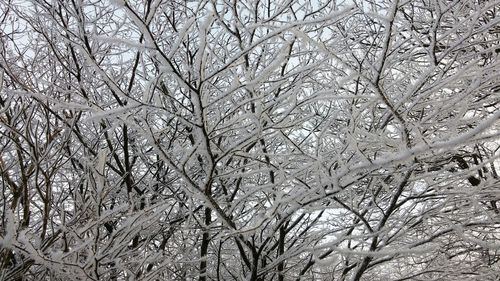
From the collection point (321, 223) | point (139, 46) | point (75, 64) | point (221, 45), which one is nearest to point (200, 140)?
point (139, 46)

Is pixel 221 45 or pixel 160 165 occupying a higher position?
pixel 221 45

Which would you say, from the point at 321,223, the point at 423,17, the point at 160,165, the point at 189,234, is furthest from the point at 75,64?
the point at 423,17

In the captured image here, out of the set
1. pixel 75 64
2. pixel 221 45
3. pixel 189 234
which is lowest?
pixel 189 234

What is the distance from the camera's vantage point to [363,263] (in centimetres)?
277

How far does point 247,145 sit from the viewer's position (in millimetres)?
2434

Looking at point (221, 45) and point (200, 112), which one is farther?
point (221, 45)

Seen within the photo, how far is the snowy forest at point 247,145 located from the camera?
1998 mm

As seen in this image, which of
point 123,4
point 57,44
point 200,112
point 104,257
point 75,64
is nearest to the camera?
point 123,4

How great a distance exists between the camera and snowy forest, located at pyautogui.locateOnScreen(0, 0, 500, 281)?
2.00 metres

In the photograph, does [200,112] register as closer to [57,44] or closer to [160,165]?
[160,165]

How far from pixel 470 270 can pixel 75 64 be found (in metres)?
4.10

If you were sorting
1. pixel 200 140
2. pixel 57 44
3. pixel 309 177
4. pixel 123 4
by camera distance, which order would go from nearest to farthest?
pixel 123 4 → pixel 200 140 → pixel 309 177 → pixel 57 44

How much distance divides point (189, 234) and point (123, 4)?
9.52 ft

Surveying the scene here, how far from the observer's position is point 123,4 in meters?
1.29
